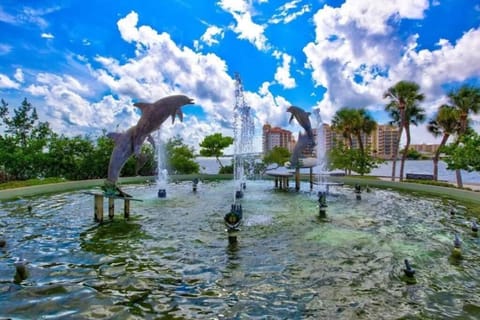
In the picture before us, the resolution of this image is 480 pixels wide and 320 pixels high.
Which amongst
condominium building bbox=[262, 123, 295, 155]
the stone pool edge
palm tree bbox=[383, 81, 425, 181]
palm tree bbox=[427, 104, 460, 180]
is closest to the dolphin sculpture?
the stone pool edge

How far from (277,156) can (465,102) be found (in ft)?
54.0

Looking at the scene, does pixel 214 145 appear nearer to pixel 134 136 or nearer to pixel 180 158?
pixel 180 158

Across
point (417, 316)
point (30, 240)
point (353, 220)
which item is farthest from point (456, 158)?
point (30, 240)

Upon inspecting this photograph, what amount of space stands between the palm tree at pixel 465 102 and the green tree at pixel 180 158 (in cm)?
2180

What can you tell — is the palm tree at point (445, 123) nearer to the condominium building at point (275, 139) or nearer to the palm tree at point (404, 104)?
the palm tree at point (404, 104)

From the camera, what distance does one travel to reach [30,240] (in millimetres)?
8891

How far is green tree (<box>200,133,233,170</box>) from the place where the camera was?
31.4 metres

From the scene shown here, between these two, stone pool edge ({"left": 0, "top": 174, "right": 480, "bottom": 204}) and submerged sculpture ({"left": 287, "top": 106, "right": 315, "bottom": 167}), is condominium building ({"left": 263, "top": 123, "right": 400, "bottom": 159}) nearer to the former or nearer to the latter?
submerged sculpture ({"left": 287, "top": 106, "right": 315, "bottom": 167})

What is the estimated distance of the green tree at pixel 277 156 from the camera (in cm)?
3250

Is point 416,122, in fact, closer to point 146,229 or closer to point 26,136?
point 146,229

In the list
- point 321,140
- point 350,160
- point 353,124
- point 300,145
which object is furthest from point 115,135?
point 353,124

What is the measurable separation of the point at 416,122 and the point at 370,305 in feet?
81.6

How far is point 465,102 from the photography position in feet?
71.2

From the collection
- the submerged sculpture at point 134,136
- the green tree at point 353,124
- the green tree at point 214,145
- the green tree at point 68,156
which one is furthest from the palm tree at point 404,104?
the green tree at point 68,156
